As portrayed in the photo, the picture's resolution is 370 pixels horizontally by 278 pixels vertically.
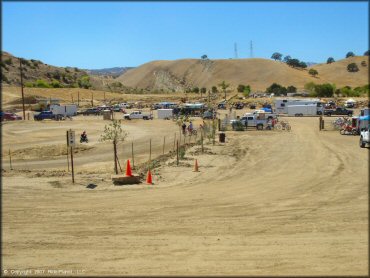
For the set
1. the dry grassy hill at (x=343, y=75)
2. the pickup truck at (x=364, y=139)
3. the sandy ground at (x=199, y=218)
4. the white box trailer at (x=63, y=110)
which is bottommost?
the sandy ground at (x=199, y=218)

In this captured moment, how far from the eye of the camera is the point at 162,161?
94.4ft

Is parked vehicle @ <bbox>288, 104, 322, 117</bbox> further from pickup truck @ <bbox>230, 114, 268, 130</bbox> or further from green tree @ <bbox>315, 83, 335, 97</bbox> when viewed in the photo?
pickup truck @ <bbox>230, 114, 268, 130</bbox>

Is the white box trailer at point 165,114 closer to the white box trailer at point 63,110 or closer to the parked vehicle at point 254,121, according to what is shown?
the white box trailer at point 63,110

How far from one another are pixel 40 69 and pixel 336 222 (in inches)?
6344

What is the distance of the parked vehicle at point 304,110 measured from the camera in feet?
235

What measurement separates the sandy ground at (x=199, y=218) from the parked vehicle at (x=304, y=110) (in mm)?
42929

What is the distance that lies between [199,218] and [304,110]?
6004cm

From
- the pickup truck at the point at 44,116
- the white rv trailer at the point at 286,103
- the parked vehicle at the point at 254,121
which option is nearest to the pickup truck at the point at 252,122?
the parked vehicle at the point at 254,121

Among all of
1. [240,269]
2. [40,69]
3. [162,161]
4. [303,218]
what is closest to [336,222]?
[303,218]

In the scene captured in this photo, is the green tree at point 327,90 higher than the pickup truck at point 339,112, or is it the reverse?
the green tree at point 327,90

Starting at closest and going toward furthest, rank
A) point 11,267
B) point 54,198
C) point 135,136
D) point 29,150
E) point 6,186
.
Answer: point 11,267
point 54,198
point 6,186
point 29,150
point 135,136

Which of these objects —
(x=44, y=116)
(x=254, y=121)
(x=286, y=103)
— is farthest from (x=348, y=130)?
(x=44, y=116)

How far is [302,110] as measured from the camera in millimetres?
72375

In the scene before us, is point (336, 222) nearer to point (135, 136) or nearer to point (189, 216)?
point (189, 216)
